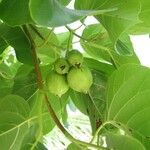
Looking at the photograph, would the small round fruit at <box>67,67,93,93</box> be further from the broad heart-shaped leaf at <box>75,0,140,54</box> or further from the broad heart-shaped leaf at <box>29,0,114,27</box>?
the broad heart-shaped leaf at <box>29,0,114,27</box>

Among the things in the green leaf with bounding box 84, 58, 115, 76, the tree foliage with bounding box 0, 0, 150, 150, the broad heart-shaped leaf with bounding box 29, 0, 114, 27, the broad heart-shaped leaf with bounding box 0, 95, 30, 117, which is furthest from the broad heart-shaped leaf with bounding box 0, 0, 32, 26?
the green leaf with bounding box 84, 58, 115, 76

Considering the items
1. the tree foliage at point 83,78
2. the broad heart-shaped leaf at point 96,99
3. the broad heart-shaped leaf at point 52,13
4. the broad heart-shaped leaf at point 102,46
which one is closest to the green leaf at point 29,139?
the tree foliage at point 83,78

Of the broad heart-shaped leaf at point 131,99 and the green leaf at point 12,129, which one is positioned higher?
the broad heart-shaped leaf at point 131,99

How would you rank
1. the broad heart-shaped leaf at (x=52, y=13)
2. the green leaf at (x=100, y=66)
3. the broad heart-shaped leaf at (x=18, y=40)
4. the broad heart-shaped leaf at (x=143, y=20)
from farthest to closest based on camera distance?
1. the green leaf at (x=100, y=66)
2. the broad heart-shaped leaf at (x=18, y=40)
3. the broad heart-shaped leaf at (x=143, y=20)
4. the broad heart-shaped leaf at (x=52, y=13)

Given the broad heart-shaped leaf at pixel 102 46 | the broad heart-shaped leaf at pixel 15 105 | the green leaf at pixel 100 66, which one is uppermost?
the broad heart-shaped leaf at pixel 102 46

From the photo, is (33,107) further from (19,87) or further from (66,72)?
(66,72)

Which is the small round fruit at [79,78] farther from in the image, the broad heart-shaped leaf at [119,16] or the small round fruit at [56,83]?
→ the broad heart-shaped leaf at [119,16]

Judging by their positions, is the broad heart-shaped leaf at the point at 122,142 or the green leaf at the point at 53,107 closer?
the broad heart-shaped leaf at the point at 122,142
